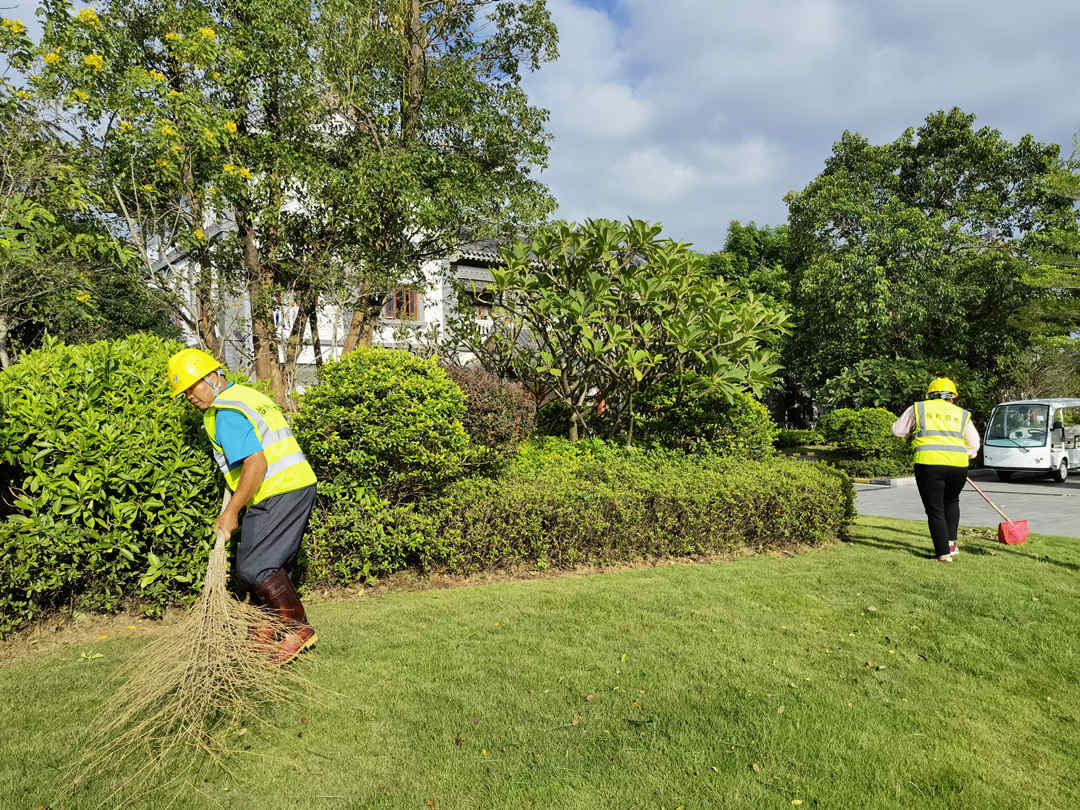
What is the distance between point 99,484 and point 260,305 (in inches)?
288

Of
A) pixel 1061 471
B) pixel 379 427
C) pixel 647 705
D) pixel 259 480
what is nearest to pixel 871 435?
pixel 1061 471

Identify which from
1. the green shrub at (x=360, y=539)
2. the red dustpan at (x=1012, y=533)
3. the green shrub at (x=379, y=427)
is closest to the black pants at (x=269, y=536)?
the green shrub at (x=360, y=539)

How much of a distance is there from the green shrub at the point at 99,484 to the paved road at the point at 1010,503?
288 inches

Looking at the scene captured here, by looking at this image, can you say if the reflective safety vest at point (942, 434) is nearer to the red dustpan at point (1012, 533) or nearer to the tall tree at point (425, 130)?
the red dustpan at point (1012, 533)

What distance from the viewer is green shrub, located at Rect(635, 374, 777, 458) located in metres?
8.52

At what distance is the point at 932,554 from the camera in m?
6.84

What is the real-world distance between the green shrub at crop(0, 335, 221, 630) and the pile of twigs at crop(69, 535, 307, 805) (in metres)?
1.07

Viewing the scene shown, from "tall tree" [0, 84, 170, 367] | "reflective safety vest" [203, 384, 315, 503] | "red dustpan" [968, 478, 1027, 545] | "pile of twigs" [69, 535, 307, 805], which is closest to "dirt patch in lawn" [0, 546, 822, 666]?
"pile of twigs" [69, 535, 307, 805]

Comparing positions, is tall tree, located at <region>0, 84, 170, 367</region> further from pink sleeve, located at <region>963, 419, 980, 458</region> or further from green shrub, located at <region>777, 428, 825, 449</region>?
green shrub, located at <region>777, 428, 825, 449</region>

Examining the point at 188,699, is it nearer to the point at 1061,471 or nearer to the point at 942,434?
the point at 942,434

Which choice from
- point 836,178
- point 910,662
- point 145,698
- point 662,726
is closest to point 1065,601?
point 910,662

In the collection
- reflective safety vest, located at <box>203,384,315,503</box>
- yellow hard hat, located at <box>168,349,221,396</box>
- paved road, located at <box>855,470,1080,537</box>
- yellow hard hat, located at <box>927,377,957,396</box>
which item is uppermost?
yellow hard hat, located at <box>927,377,957,396</box>

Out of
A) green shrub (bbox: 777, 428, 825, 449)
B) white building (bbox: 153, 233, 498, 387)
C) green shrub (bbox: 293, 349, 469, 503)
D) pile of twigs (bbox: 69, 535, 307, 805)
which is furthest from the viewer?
green shrub (bbox: 777, 428, 825, 449)

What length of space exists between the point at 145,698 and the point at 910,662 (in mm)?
4120
